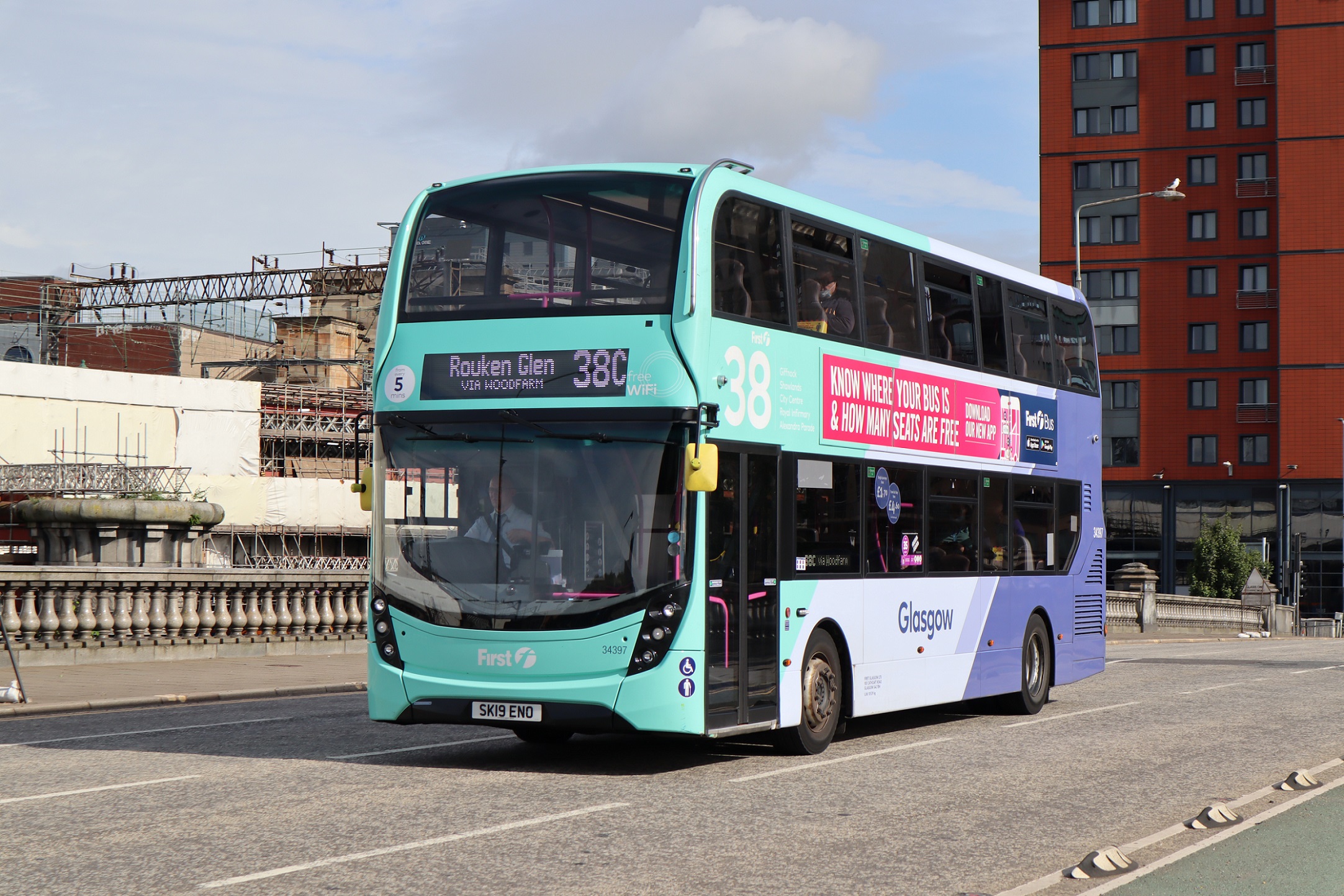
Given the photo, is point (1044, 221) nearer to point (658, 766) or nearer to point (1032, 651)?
point (1032, 651)

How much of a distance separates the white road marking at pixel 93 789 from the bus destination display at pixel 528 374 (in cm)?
327

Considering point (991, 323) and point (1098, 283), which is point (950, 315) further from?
point (1098, 283)

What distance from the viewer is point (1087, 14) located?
8494 centimetres

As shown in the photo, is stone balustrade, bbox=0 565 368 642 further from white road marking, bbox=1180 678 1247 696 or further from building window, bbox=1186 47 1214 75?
building window, bbox=1186 47 1214 75

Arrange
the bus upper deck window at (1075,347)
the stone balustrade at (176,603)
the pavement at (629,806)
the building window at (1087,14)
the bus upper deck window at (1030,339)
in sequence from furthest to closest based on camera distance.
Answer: the building window at (1087,14) < the stone balustrade at (176,603) < the bus upper deck window at (1075,347) < the bus upper deck window at (1030,339) < the pavement at (629,806)

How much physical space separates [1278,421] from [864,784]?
7613 centimetres

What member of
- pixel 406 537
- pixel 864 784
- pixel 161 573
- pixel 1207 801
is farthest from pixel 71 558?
pixel 1207 801

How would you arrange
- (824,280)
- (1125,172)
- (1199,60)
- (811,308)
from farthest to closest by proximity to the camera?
(1125,172) → (1199,60) → (824,280) → (811,308)

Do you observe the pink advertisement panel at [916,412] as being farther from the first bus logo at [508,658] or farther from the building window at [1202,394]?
the building window at [1202,394]

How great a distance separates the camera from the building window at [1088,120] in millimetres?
84938

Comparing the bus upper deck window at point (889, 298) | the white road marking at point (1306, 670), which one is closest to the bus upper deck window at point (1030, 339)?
the bus upper deck window at point (889, 298)

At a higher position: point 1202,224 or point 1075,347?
point 1202,224

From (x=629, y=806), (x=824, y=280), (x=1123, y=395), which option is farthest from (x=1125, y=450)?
(x=629, y=806)

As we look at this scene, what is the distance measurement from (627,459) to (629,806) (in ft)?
8.64
